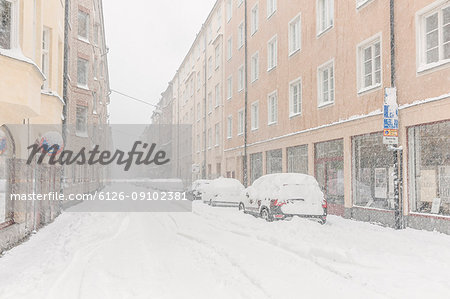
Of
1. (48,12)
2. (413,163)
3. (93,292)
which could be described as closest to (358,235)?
(413,163)

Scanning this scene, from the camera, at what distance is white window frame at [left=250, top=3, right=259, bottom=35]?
88.7 feet

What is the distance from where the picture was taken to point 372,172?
48.3 ft

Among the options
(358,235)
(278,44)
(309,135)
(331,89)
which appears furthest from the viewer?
(278,44)

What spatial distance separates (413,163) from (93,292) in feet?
32.4

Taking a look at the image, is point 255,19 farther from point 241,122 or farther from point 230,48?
point 241,122

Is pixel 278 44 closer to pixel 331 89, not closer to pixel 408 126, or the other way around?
pixel 331 89

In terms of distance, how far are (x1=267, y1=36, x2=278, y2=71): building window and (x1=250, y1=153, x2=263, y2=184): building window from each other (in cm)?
520

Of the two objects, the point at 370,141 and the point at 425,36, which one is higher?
the point at 425,36

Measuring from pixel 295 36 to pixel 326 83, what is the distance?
166 inches

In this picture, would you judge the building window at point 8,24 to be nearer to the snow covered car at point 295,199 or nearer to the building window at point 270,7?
the snow covered car at point 295,199

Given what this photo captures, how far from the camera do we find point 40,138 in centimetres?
1323

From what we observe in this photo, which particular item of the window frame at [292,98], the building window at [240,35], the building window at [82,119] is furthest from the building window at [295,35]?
the building window at [82,119]

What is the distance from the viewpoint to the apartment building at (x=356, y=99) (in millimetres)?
11820

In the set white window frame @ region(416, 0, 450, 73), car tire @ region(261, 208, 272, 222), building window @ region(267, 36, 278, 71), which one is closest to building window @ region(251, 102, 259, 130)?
building window @ region(267, 36, 278, 71)
